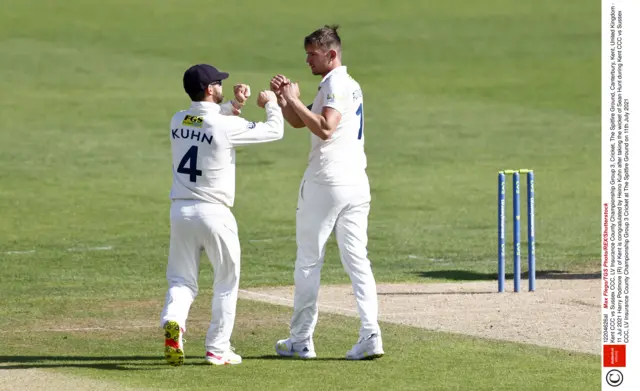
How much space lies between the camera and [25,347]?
1112cm

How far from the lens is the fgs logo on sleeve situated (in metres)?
10.2

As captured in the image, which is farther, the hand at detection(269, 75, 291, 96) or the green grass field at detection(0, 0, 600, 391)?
the green grass field at detection(0, 0, 600, 391)

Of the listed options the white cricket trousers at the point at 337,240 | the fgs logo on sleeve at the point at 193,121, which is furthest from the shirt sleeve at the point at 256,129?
the white cricket trousers at the point at 337,240

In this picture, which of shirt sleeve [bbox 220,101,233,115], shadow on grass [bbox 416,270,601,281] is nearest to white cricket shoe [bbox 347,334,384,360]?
shirt sleeve [bbox 220,101,233,115]

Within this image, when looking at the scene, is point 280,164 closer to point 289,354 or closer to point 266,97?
point 289,354

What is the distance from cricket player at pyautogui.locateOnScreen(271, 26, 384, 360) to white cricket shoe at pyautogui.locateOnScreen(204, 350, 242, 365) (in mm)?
538

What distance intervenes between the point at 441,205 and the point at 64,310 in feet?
35.2

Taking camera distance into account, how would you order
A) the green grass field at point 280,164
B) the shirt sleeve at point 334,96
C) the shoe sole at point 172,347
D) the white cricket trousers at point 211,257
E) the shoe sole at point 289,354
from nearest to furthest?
the shoe sole at point 172,347, the white cricket trousers at point 211,257, the shirt sleeve at point 334,96, the shoe sole at point 289,354, the green grass field at point 280,164

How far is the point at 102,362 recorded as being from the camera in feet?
34.3

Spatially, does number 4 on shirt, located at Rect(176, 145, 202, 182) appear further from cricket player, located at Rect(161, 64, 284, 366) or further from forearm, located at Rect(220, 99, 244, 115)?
forearm, located at Rect(220, 99, 244, 115)

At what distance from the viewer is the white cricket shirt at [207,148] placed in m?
10.1

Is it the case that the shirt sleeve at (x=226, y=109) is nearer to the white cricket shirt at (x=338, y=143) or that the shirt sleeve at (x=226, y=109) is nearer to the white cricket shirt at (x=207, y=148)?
the white cricket shirt at (x=207, y=148)

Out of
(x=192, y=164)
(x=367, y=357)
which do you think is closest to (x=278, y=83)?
(x=192, y=164)

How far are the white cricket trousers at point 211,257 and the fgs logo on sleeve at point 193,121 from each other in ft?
1.76
